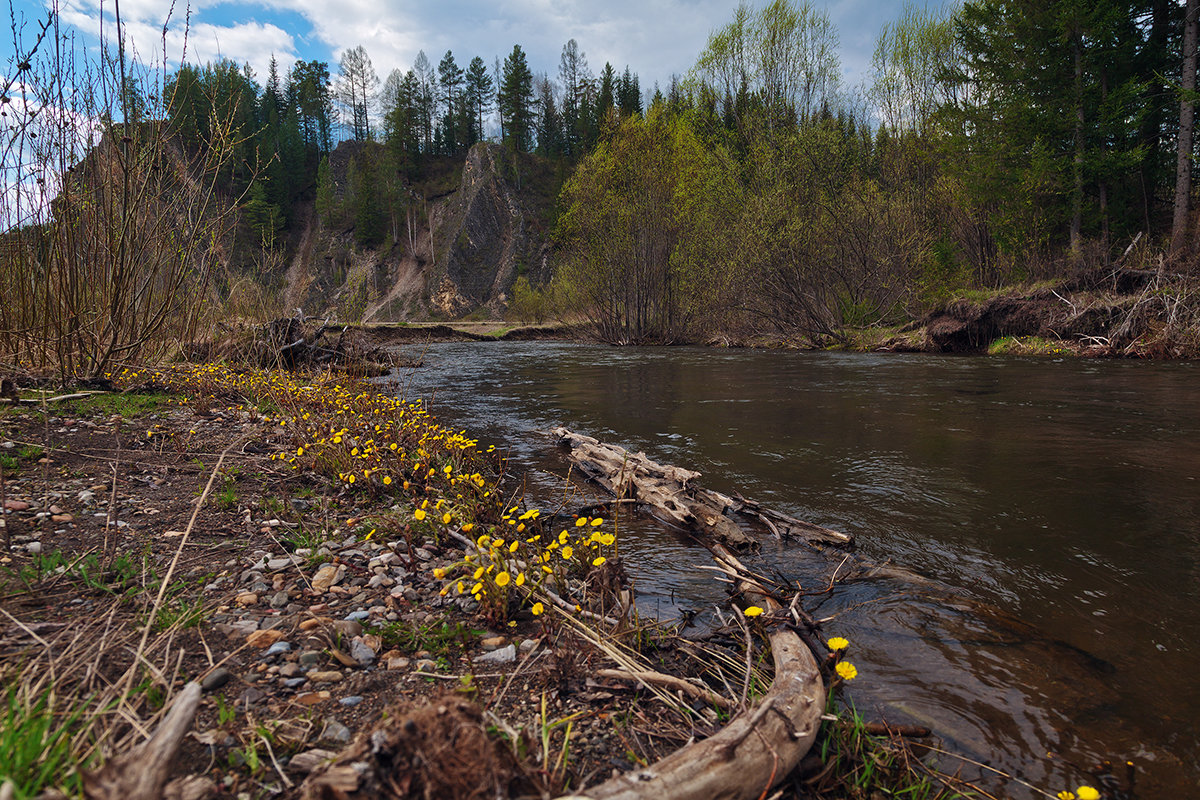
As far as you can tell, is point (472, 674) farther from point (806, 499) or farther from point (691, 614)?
point (806, 499)

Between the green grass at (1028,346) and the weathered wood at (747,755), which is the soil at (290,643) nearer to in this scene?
the weathered wood at (747,755)

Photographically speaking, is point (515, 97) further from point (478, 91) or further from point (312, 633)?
point (312, 633)

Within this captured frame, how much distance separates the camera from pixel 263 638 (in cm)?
215

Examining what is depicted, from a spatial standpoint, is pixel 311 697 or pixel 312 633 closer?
pixel 311 697

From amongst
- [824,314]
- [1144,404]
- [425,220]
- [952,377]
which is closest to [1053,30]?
[824,314]

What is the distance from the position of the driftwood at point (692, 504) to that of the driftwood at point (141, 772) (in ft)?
8.40

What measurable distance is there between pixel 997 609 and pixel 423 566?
10.1ft

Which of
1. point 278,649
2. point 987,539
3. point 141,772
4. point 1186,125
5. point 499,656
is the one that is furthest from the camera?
point 1186,125

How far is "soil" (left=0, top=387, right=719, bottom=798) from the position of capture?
1.49m

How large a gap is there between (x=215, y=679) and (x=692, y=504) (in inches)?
116

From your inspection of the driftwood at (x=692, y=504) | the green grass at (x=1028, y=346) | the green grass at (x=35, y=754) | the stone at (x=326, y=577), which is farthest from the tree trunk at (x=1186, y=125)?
the green grass at (x=35, y=754)

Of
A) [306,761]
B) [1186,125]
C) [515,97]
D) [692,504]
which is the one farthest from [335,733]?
[515,97]

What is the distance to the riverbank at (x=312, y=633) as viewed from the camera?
141cm

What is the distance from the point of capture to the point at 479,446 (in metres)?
6.78
